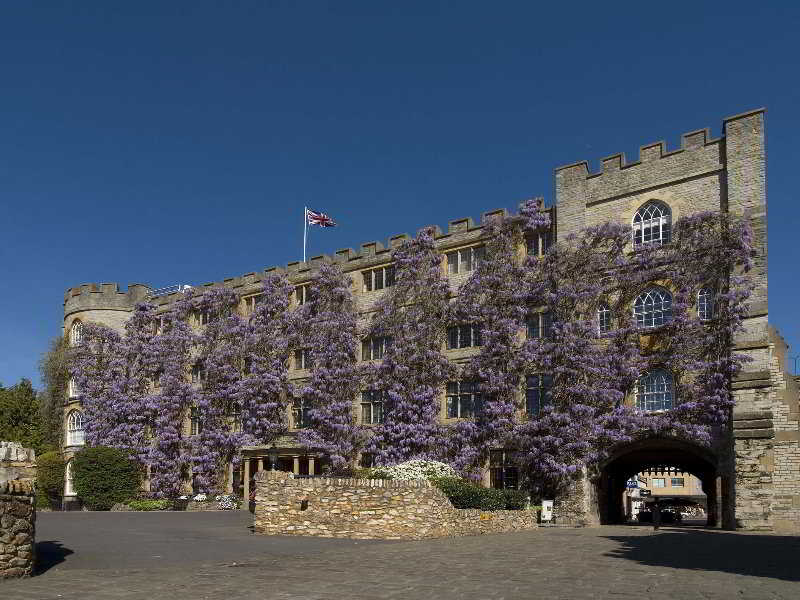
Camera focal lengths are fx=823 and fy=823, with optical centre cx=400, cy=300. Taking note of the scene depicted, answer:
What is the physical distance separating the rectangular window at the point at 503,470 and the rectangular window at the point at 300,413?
37.6 feet

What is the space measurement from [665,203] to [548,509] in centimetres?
Answer: 1347

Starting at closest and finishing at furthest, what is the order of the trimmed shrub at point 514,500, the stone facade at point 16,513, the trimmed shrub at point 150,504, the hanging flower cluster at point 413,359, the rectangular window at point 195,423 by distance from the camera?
the stone facade at point 16,513 → the trimmed shrub at point 514,500 → the hanging flower cluster at point 413,359 → the trimmed shrub at point 150,504 → the rectangular window at point 195,423

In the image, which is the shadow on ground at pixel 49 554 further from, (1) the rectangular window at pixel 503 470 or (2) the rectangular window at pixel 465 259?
(2) the rectangular window at pixel 465 259

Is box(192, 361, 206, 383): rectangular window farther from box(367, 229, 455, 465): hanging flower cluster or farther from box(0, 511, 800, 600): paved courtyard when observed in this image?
box(0, 511, 800, 600): paved courtyard

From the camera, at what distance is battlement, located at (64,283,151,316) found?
54.9 metres

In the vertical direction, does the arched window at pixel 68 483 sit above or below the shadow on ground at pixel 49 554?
below

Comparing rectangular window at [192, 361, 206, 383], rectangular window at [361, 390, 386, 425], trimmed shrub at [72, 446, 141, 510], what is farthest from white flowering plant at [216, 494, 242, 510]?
rectangular window at [192, 361, 206, 383]

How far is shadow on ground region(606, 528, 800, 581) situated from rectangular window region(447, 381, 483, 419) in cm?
1184

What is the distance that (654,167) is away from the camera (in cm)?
3491

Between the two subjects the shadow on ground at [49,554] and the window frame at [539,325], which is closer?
the shadow on ground at [49,554]

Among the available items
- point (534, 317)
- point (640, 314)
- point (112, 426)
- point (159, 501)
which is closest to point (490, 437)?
point (534, 317)

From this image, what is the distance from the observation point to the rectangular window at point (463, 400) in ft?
124

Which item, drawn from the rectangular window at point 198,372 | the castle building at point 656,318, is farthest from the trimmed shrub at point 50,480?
the castle building at point 656,318

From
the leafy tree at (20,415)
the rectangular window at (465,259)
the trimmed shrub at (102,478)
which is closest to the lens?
the rectangular window at (465,259)
